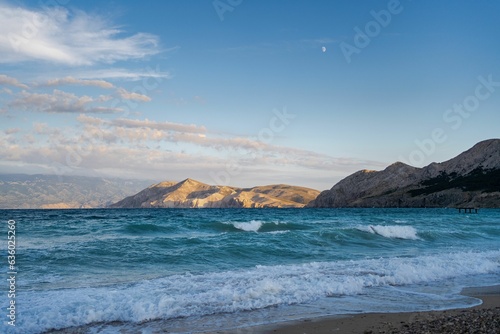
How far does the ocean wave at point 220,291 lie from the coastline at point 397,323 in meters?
2.06

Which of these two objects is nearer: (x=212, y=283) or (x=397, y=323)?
(x=397, y=323)

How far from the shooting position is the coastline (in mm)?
8945

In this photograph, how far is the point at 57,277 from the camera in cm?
1532

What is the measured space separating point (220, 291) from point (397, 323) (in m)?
5.32

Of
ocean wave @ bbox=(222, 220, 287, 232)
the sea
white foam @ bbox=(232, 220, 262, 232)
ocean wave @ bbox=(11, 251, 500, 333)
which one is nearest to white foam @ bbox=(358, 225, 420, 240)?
the sea

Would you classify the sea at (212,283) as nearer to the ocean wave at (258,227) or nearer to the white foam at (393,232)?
the white foam at (393,232)

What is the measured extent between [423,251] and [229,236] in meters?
Result: 12.7

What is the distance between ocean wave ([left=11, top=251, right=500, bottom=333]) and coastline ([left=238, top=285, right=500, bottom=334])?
2.06 meters

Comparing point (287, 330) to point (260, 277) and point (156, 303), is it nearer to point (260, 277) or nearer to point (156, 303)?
point (156, 303)

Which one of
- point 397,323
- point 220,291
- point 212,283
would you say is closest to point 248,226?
point 212,283

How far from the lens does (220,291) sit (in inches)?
499

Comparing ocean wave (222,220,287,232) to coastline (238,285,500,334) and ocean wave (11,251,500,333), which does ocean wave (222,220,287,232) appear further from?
coastline (238,285,500,334)

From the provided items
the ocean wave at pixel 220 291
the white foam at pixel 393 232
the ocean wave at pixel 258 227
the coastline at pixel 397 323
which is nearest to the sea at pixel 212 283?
the ocean wave at pixel 220 291

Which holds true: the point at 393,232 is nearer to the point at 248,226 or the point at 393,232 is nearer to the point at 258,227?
the point at 258,227
